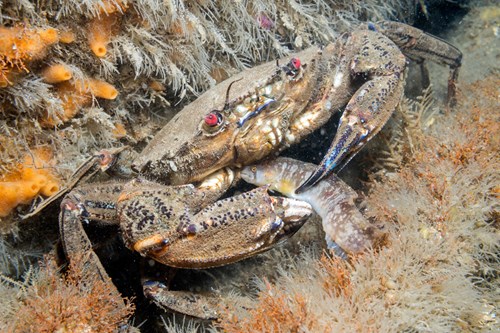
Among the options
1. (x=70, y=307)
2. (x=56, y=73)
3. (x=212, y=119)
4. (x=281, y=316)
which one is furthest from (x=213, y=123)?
(x=70, y=307)

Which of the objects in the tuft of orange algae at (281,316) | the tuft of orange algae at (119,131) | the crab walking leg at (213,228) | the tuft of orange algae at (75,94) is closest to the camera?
the tuft of orange algae at (281,316)

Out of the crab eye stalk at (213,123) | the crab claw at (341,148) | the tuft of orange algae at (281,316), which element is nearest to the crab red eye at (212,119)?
the crab eye stalk at (213,123)

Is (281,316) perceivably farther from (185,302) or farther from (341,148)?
(341,148)

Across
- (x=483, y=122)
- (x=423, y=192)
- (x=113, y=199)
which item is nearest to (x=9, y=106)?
(x=113, y=199)

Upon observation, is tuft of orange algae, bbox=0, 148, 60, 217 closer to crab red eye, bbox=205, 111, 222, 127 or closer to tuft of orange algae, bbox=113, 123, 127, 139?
tuft of orange algae, bbox=113, 123, 127, 139

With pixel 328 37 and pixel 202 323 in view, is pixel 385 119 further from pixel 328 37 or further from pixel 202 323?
pixel 202 323

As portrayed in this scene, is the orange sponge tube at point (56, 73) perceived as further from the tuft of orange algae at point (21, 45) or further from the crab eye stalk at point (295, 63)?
the crab eye stalk at point (295, 63)
